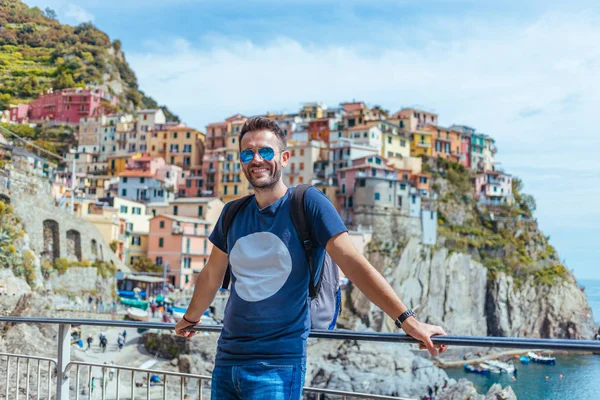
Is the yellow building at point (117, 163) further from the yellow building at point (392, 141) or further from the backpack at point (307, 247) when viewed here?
the backpack at point (307, 247)

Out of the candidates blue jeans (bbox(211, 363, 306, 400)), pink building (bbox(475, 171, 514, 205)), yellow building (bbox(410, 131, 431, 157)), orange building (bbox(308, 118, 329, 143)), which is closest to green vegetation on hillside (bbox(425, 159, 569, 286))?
pink building (bbox(475, 171, 514, 205))

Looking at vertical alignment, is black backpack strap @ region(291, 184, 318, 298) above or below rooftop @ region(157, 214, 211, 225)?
below

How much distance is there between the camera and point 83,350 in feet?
75.9

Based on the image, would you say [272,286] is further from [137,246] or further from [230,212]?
[137,246]

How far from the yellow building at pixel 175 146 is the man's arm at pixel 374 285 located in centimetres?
5414

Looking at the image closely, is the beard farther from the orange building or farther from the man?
the orange building

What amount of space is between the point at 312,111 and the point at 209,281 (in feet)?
→ 200

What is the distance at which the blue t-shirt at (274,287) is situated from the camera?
8.03 feet

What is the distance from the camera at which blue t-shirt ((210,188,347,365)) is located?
245 centimetres

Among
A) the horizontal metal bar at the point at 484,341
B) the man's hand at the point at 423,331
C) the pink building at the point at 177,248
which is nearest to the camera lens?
the horizontal metal bar at the point at 484,341

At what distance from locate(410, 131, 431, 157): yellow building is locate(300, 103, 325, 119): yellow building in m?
9.25

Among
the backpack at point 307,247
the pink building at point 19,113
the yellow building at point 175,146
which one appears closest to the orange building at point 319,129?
the yellow building at point 175,146

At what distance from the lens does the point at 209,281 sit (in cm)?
294

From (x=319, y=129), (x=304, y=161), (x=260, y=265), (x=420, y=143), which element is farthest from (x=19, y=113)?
(x=420, y=143)
